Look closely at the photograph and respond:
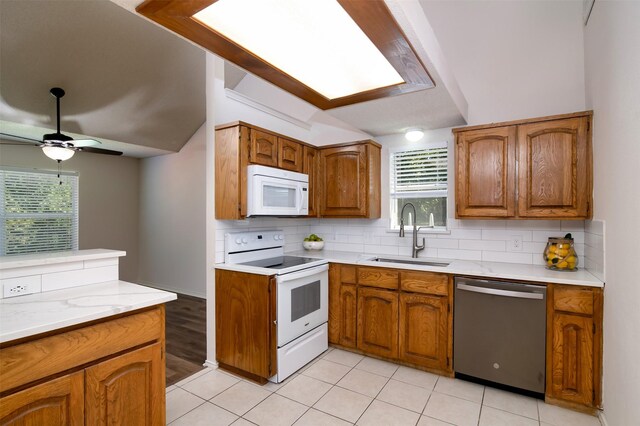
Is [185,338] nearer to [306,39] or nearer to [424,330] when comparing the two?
[424,330]

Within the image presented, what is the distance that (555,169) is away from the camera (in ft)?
7.88

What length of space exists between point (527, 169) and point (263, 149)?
7.17 feet

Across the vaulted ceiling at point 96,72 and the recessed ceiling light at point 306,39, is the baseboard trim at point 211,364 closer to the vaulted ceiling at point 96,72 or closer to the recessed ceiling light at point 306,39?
the recessed ceiling light at point 306,39

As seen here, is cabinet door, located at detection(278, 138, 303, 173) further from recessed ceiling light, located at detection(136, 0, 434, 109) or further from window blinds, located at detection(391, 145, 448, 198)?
window blinds, located at detection(391, 145, 448, 198)

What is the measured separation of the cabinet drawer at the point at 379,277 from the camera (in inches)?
109

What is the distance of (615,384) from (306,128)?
350 cm

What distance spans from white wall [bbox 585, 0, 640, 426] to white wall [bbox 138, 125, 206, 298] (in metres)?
4.78

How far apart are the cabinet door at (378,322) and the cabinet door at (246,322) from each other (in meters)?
0.91

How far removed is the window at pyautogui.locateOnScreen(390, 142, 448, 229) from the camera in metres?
3.23

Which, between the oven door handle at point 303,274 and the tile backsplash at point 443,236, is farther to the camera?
the tile backsplash at point 443,236

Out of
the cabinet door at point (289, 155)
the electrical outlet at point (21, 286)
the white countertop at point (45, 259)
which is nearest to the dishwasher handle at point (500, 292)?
the cabinet door at point (289, 155)

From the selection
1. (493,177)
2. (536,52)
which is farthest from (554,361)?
(536,52)

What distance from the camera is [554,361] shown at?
217 centimetres

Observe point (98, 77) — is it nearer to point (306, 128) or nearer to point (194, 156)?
point (194, 156)
